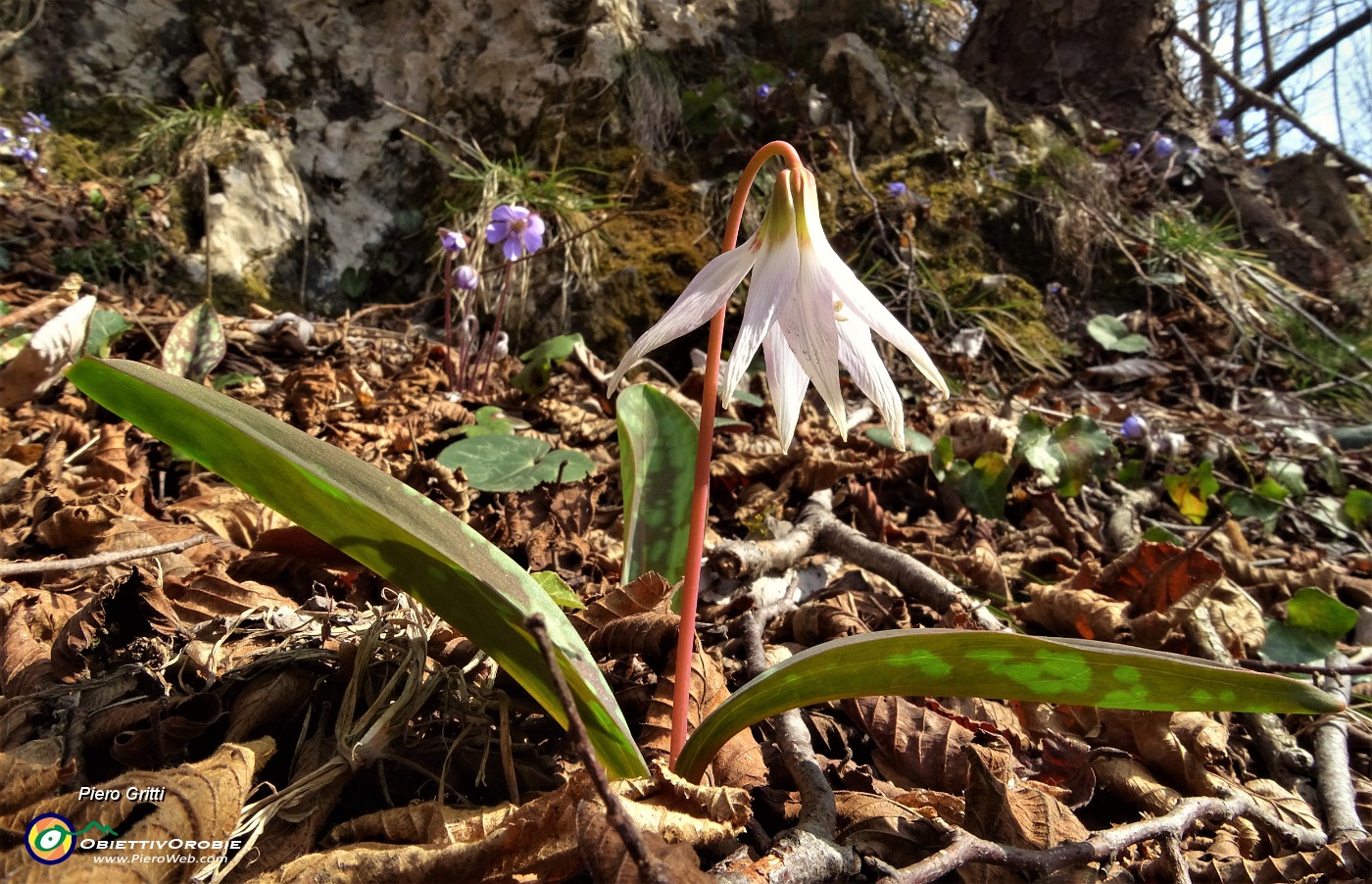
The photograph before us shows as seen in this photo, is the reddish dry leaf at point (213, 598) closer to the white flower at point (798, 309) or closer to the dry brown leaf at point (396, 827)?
the dry brown leaf at point (396, 827)

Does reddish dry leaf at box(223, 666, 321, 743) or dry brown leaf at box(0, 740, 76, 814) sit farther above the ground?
reddish dry leaf at box(223, 666, 321, 743)

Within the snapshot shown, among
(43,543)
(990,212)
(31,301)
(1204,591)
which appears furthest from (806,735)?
(990,212)

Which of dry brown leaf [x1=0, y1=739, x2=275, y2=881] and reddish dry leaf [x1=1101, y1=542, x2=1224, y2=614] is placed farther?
reddish dry leaf [x1=1101, y1=542, x2=1224, y2=614]

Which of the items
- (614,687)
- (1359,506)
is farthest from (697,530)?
(1359,506)

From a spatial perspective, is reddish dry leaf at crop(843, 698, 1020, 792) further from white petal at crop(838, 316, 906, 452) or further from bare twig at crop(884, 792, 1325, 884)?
white petal at crop(838, 316, 906, 452)

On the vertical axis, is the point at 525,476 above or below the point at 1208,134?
below

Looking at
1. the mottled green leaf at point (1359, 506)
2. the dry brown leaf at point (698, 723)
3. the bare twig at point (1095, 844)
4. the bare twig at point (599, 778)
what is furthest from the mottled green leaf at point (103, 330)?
the mottled green leaf at point (1359, 506)

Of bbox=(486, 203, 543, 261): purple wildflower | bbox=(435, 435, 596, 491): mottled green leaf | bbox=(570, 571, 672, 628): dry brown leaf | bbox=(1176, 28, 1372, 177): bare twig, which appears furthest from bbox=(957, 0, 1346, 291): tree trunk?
bbox=(570, 571, 672, 628): dry brown leaf

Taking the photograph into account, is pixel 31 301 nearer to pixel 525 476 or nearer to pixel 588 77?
pixel 525 476
